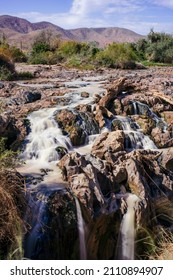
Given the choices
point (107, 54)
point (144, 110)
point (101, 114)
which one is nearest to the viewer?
point (101, 114)

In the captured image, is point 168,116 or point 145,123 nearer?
point 145,123

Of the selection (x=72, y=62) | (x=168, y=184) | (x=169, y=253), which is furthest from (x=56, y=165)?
(x=72, y=62)

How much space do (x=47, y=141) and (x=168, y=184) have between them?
330 cm

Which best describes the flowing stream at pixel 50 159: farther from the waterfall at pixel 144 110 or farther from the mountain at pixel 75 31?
the mountain at pixel 75 31

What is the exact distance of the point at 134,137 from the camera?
10930mm

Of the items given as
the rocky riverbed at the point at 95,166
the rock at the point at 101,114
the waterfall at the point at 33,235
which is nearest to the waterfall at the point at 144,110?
the rocky riverbed at the point at 95,166

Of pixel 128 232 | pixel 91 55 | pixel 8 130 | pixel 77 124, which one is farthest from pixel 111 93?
pixel 91 55

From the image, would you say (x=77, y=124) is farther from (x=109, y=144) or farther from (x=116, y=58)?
(x=116, y=58)

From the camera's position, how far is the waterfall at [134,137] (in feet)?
35.2

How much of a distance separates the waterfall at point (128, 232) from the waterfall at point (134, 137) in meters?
3.57

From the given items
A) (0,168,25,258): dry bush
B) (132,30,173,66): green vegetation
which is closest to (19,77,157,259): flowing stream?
(0,168,25,258): dry bush

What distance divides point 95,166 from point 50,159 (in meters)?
1.91

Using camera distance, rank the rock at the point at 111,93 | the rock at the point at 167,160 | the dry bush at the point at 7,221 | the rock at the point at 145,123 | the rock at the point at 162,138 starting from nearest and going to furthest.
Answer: the dry bush at the point at 7,221, the rock at the point at 167,160, the rock at the point at 162,138, the rock at the point at 145,123, the rock at the point at 111,93
